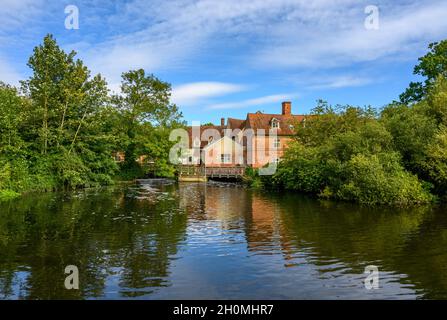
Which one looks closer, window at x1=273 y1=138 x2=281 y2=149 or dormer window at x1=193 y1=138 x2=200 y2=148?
window at x1=273 y1=138 x2=281 y2=149

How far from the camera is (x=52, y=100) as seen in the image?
35.3m

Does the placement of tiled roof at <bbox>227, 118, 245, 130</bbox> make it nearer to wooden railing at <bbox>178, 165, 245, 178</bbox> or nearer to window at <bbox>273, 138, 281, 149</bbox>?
window at <bbox>273, 138, 281, 149</bbox>

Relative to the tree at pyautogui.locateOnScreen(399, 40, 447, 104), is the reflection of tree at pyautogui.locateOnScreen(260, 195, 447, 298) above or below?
below

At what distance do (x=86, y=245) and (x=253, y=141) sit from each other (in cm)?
4608

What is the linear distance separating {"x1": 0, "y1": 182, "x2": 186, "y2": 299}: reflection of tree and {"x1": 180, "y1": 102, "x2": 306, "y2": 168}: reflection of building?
34.8m

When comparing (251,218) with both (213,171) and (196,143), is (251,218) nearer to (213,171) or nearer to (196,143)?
(213,171)

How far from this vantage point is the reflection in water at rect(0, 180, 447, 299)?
32.0ft

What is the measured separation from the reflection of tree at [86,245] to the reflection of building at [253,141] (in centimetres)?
3482

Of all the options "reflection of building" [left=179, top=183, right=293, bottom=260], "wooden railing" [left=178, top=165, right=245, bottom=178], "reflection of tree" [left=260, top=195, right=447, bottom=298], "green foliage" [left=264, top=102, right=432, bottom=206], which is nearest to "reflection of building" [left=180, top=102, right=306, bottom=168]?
"wooden railing" [left=178, top=165, right=245, bottom=178]

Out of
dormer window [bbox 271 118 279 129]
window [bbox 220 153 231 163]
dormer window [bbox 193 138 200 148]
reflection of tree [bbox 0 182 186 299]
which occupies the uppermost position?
dormer window [bbox 271 118 279 129]

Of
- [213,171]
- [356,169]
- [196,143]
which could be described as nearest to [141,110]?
[213,171]

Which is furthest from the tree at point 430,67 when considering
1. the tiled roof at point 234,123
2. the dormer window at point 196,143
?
the dormer window at point 196,143

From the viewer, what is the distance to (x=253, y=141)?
5909 centimetres

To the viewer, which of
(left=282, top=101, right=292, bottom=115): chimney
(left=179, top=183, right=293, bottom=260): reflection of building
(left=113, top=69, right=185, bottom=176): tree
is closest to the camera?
(left=179, top=183, right=293, bottom=260): reflection of building
